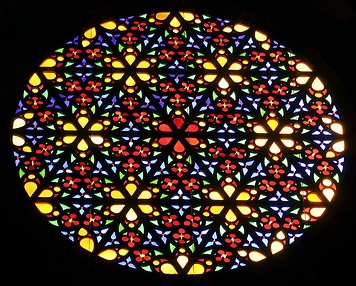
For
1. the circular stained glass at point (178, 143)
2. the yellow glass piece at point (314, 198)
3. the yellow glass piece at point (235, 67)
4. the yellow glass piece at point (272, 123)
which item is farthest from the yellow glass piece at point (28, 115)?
the yellow glass piece at point (314, 198)

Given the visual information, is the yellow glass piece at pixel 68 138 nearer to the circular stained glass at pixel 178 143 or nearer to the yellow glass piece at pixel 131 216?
the circular stained glass at pixel 178 143

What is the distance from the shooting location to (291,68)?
13523 millimetres

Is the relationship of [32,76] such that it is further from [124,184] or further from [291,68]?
[291,68]

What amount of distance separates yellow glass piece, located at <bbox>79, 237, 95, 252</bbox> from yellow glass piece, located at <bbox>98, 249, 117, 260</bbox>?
3.9 inches

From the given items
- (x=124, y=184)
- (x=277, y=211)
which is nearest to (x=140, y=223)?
(x=124, y=184)

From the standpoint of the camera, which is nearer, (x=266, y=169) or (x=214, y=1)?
(x=266, y=169)

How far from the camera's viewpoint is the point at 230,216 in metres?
12.5

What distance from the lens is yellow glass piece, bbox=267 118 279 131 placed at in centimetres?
1308

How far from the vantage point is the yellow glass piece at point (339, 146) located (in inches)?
510

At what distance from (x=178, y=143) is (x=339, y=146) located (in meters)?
1.50

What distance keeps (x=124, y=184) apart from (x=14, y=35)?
6.39ft

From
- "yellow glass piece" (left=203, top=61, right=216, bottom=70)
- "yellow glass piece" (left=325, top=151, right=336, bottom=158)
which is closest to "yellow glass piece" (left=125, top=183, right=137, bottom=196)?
"yellow glass piece" (left=203, top=61, right=216, bottom=70)

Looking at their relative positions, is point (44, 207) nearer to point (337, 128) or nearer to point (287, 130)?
point (287, 130)

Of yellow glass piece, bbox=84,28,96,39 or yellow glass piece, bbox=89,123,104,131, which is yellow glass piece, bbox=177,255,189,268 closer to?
yellow glass piece, bbox=89,123,104,131
